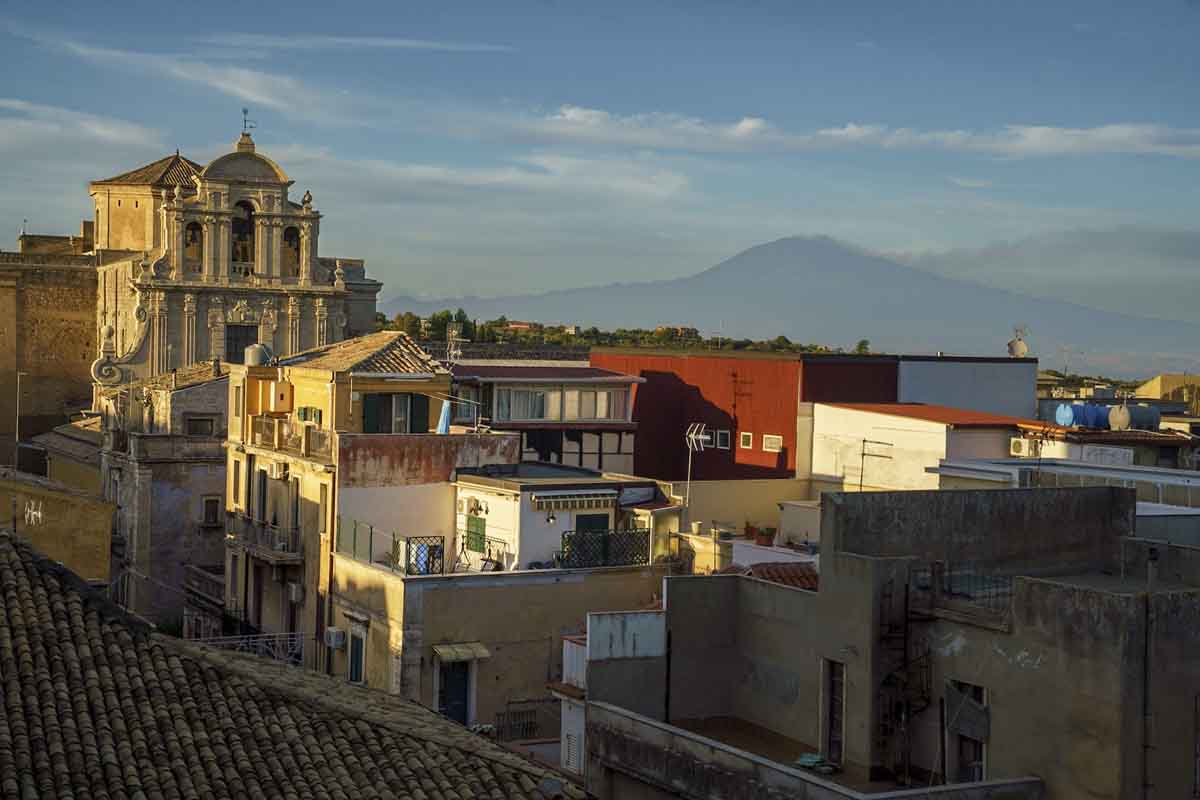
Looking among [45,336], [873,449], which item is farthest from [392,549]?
[45,336]

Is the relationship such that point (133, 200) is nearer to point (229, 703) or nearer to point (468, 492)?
point (468, 492)

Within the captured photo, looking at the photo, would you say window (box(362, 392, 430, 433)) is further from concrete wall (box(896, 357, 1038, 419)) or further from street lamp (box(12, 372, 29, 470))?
street lamp (box(12, 372, 29, 470))

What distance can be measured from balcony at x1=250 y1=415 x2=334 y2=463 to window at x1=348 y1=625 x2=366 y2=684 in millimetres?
3654

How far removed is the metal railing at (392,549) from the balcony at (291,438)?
5.02ft

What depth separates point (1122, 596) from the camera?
648 inches

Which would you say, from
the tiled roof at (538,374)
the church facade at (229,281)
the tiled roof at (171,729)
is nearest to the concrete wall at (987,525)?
the tiled roof at (171,729)

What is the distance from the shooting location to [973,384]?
46375 mm

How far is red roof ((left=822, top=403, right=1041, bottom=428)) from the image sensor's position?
125ft

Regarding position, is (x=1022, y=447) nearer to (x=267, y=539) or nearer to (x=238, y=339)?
(x=267, y=539)

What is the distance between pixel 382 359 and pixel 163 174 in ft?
108

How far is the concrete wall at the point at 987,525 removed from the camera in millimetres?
20547

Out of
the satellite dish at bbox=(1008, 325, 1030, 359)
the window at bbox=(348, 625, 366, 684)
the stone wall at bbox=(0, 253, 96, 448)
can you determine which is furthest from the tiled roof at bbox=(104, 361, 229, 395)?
the satellite dish at bbox=(1008, 325, 1030, 359)

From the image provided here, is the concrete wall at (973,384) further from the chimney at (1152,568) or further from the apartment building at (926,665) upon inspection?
the chimney at (1152,568)

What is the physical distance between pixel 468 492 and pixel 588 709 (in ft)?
38.4
